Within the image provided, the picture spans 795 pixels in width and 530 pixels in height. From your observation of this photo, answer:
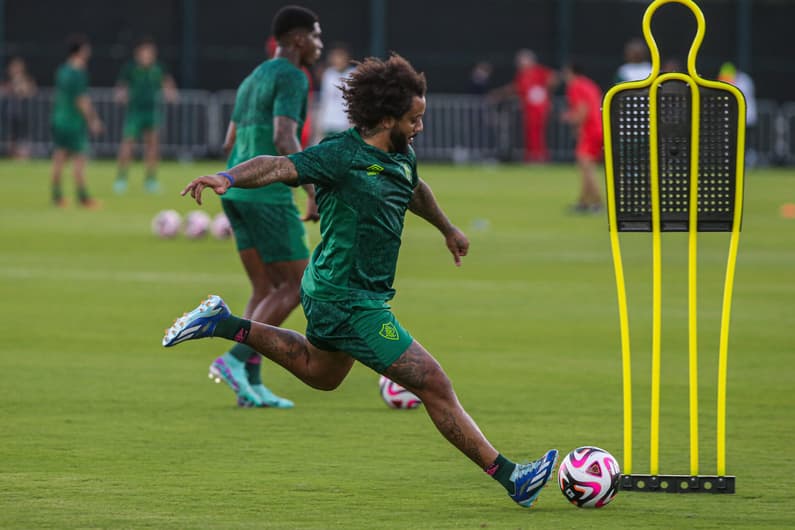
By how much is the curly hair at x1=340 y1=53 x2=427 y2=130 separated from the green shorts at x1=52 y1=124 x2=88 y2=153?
1866 centimetres

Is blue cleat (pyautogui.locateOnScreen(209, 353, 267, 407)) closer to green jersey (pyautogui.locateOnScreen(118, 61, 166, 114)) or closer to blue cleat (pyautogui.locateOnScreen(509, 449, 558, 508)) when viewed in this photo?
blue cleat (pyautogui.locateOnScreen(509, 449, 558, 508))

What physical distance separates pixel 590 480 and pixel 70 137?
19422mm

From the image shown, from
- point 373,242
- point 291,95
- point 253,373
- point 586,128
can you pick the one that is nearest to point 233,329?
point 373,242

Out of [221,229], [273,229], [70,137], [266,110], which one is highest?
[266,110]

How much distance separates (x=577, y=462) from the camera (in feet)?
23.2

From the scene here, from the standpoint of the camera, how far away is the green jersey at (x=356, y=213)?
6.98 m

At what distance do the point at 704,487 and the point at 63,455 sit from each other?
10.5 ft

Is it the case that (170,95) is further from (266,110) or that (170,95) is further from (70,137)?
(266,110)

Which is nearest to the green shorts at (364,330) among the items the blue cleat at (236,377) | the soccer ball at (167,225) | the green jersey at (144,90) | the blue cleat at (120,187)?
the blue cleat at (236,377)

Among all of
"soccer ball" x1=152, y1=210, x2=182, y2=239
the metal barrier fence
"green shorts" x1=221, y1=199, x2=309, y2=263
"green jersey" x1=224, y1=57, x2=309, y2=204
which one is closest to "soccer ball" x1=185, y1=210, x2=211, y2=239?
"soccer ball" x1=152, y1=210, x2=182, y2=239

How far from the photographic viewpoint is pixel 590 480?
7.02 m

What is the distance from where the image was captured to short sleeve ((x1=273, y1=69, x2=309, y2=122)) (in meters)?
9.73

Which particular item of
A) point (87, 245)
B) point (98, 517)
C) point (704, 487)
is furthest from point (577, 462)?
point (87, 245)

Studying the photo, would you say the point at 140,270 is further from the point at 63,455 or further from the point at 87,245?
the point at 63,455
